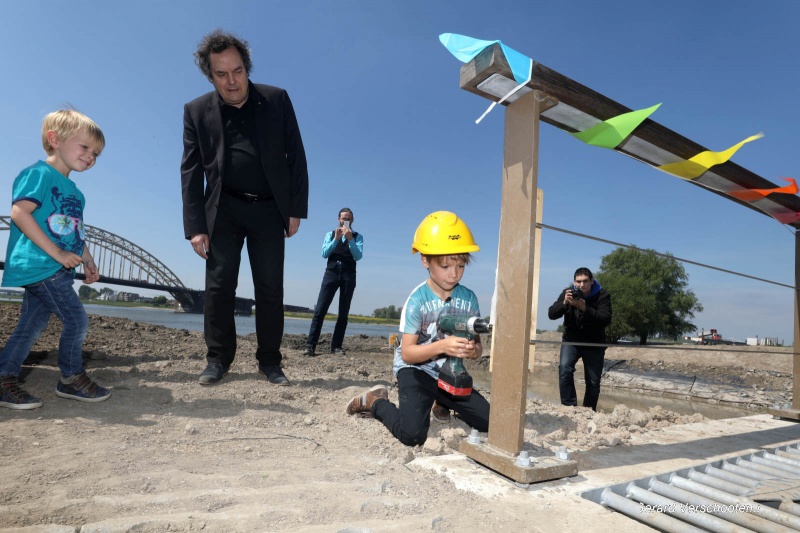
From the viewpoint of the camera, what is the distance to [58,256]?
2.64 metres

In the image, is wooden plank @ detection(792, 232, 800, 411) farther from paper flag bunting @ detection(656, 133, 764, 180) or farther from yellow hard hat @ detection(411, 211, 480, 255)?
yellow hard hat @ detection(411, 211, 480, 255)

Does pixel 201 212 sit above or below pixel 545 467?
above

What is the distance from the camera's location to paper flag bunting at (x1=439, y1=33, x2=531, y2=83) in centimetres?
187

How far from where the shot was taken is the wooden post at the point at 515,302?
1.90 meters

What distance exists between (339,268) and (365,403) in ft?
11.6

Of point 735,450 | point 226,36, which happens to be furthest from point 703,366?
point 226,36

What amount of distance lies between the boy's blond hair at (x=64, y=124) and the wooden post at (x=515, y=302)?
2.58 m

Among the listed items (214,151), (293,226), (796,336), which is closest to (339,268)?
(293,226)

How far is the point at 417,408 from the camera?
2.53 metres

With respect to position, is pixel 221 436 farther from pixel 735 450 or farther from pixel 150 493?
pixel 735 450

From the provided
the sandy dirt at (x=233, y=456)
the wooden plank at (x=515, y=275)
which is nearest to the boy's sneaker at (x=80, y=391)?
the sandy dirt at (x=233, y=456)

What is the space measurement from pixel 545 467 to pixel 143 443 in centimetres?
180

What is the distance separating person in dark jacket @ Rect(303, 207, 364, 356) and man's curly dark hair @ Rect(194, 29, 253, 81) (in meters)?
2.97

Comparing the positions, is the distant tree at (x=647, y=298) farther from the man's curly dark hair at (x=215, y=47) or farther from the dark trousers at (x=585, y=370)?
the man's curly dark hair at (x=215, y=47)
